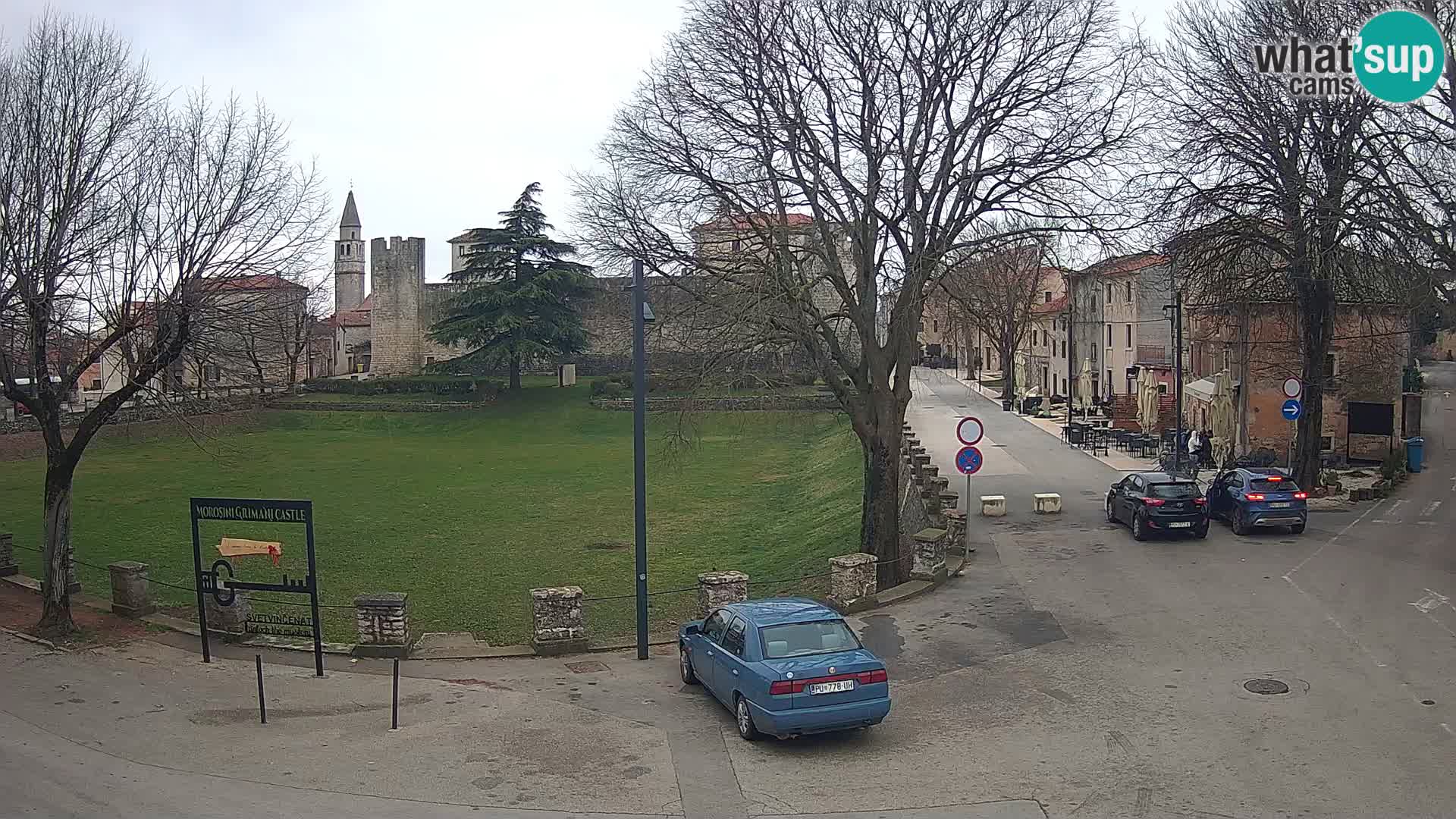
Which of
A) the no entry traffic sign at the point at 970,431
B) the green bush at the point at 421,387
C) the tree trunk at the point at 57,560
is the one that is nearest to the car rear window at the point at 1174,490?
the no entry traffic sign at the point at 970,431

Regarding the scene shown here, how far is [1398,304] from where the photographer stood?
25.7 meters

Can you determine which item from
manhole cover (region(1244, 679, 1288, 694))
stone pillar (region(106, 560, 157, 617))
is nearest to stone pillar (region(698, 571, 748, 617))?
manhole cover (region(1244, 679, 1288, 694))

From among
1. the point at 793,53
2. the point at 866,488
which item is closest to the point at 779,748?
the point at 866,488

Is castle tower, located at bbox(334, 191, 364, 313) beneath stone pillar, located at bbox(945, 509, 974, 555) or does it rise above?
above

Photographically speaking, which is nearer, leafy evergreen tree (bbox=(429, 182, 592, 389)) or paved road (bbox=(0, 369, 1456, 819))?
paved road (bbox=(0, 369, 1456, 819))

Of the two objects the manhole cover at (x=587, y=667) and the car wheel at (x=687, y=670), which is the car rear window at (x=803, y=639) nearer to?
the car wheel at (x=687, y=670)

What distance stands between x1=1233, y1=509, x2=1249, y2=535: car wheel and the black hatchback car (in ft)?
1.90

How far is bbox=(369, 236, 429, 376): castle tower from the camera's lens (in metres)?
88.8

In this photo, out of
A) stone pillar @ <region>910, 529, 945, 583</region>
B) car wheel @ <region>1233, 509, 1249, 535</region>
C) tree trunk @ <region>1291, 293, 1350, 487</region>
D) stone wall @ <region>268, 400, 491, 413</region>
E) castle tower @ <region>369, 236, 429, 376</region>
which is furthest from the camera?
castle tower @ <region>369, 236, 429, 376</region>

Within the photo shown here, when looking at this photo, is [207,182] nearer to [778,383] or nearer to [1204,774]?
[778,383]

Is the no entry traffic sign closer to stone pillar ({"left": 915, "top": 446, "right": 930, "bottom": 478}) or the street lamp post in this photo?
stone pillar ({"left": 915, "top": 446, "right": 930, "bottom": 478})

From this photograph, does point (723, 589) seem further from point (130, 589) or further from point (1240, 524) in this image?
point (1240, 524)

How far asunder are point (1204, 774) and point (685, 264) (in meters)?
12.8

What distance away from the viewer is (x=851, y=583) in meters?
18.2
